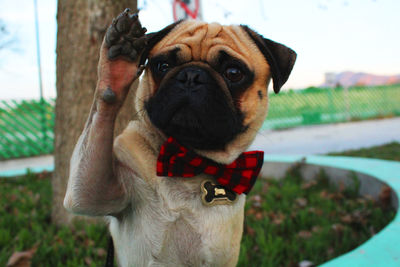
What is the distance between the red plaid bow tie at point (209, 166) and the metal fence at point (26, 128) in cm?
1011

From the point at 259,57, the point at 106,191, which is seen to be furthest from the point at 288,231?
the point at 106,191

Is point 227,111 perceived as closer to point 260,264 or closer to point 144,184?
point 144,184

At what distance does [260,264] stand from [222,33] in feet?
5.45

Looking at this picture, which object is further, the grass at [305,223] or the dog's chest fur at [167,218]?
the grass at [305,223]

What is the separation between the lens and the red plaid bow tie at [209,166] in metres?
1.23

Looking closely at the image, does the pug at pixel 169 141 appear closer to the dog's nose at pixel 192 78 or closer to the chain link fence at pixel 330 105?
the dog's nose at pixel 192 78

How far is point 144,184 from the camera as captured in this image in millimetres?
1271

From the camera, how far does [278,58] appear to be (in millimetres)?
1466

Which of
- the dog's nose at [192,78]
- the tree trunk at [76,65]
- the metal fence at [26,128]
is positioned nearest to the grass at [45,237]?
the tree trunk at [76,65]

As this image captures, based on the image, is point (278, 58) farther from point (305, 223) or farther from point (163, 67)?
point (305, 223)

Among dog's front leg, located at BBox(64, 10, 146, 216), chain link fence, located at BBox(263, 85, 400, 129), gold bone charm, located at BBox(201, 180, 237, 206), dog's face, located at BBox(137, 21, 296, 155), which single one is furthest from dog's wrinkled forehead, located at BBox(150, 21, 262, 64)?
chain link fence, located at BBox(263, 85, 400, 129)

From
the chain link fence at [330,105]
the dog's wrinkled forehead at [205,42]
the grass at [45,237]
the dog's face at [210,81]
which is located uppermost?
the dog's wrinkled forehead at [205,42]

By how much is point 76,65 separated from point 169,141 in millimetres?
2026

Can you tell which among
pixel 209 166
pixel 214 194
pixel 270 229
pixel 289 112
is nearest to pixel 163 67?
pixel 209 166
